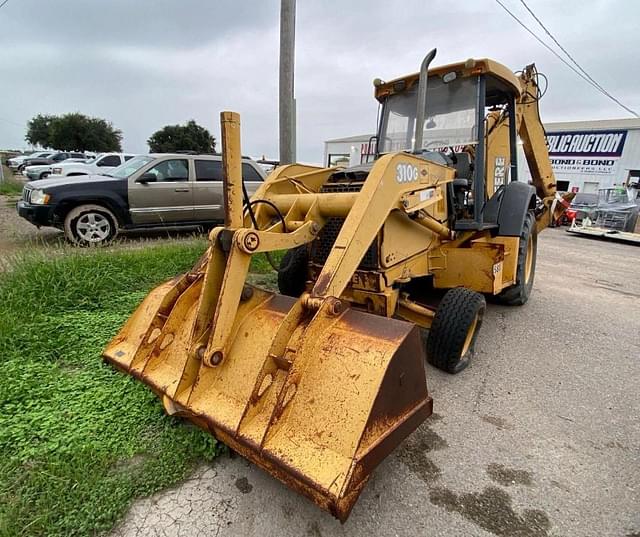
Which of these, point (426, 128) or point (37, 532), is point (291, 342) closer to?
point (37, 532)

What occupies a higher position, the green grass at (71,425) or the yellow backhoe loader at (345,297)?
the yellow backhoe loader at (345,297)

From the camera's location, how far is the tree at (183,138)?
46406 millimetres

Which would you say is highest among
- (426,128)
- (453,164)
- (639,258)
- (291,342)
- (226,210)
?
(426,128)

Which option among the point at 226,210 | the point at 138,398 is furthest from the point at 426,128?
the point at 138,398

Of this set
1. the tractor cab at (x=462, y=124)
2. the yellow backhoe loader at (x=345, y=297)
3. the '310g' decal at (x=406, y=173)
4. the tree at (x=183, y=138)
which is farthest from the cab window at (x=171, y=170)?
the tree at (x=183, y=138)

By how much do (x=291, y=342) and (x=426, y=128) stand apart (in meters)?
3.21

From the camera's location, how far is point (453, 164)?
4.28 m

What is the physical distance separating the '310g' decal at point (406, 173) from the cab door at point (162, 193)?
19.8 ft

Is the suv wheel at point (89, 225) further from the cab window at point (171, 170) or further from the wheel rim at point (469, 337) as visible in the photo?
the wheel rim at point (469, 337)

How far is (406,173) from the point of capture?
2.91m

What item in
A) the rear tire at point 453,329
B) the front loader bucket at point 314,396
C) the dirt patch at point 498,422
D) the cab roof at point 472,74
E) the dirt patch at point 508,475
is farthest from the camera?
the cab roof at point 472,74

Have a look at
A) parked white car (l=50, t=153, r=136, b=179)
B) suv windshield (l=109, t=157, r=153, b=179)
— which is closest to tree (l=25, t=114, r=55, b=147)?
parked white car (l=50, t=153, r=136, b=179)

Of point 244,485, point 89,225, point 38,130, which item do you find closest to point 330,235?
point 244,485

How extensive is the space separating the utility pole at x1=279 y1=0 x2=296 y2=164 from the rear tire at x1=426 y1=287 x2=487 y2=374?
404 cm
